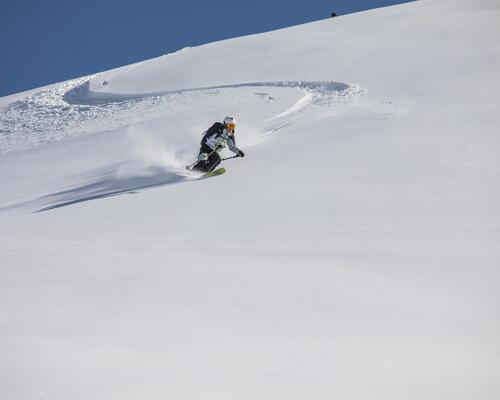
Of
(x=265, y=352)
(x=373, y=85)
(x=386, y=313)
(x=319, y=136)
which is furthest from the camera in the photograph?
(x=373, y=85)

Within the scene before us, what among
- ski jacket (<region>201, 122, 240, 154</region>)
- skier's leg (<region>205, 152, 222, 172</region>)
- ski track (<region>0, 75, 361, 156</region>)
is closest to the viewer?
skier's leg (<region>205, 152, 222, 172</region>)

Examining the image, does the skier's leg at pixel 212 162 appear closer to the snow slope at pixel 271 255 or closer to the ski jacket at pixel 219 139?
the ski jacket at pixel 219 139

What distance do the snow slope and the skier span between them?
52 cm

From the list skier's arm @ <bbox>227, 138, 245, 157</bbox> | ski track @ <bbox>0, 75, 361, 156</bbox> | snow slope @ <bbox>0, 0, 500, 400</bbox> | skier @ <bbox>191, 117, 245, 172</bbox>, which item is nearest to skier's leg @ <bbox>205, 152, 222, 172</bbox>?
skier @ <bbox>191, 117, 245, 172</bbox>

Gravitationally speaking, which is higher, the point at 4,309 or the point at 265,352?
the point at 4,309

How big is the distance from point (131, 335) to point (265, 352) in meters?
0.77

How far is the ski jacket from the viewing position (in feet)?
38.1

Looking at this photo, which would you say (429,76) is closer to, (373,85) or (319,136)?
(373,85)

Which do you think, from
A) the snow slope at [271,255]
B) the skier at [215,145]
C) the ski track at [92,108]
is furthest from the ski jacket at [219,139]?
the ski track at [92,108]

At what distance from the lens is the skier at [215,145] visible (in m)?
11.3

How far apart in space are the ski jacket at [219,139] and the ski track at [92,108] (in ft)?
12.1

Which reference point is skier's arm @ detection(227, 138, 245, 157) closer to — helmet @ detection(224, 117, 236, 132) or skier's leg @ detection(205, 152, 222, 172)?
helmet @ detection(224, 117, 236, 132)

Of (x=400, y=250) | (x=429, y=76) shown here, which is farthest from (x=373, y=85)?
(x=400, y=250)

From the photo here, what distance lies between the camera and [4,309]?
3.77 meters
